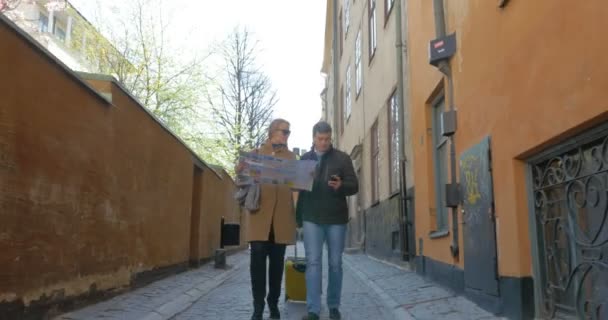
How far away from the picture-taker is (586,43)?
3.25 metres

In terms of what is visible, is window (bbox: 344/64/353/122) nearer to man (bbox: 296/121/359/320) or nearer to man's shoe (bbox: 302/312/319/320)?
man (bbox: 296/121/359/320)

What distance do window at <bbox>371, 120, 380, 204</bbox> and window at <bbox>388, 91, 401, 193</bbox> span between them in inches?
74.7

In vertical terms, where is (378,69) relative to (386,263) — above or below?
above

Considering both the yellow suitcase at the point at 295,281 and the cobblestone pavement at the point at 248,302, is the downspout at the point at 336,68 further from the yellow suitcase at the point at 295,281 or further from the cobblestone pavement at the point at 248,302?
the yellow suitcase at the point at 295,281

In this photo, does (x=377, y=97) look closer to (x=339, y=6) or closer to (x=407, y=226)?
(x=407, y=226)

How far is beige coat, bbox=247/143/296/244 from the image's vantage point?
4.93 metres

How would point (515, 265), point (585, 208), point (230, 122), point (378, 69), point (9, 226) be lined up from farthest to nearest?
point (230, 122) → point (378, 69) → point (515, 265) → point (9, 226) → point (585, 208)

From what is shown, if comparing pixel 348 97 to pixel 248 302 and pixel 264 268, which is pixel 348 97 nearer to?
pixel 248 302

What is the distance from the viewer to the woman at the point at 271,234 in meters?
4.92

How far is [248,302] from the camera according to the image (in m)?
6.53

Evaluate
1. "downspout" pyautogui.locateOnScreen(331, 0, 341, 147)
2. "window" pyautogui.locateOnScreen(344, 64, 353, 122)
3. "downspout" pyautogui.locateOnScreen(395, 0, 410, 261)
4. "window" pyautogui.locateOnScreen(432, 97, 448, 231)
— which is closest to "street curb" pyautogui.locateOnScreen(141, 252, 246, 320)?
"downspout" pyautogui.locateOnScreen(395, 0, 410, 261)

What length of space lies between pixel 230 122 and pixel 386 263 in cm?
1818

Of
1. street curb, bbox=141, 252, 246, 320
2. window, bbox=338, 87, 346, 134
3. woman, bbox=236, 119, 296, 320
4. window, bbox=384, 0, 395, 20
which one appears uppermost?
window, bbox=338, 87, 346, 134

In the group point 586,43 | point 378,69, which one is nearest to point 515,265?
point 586,43
